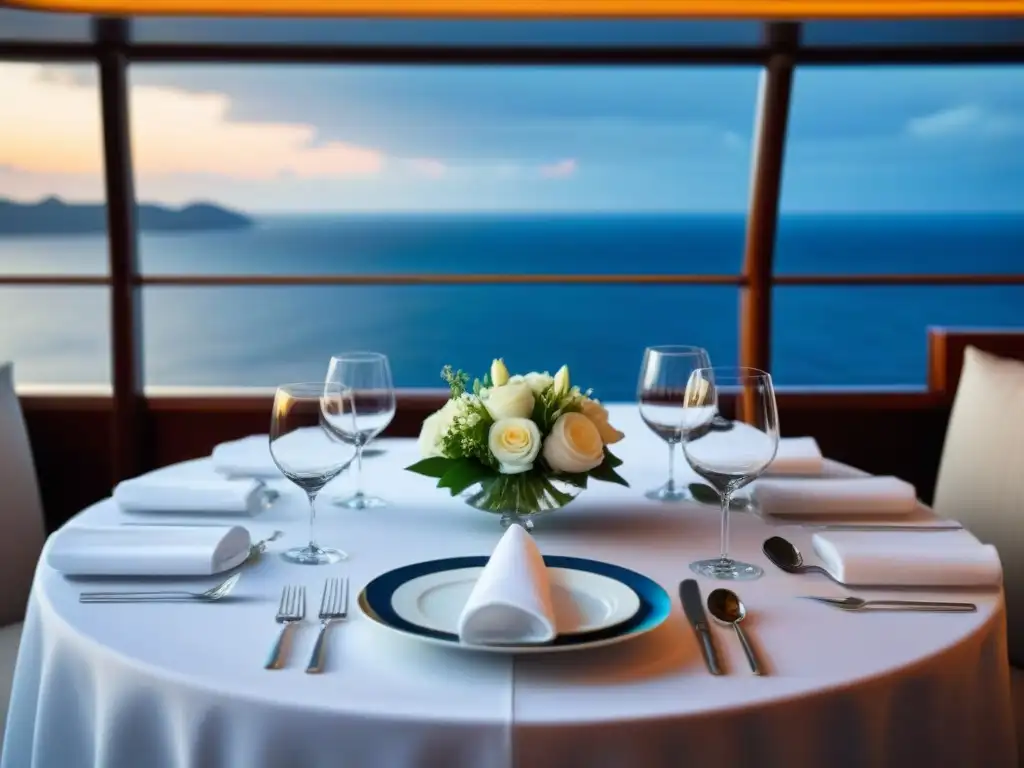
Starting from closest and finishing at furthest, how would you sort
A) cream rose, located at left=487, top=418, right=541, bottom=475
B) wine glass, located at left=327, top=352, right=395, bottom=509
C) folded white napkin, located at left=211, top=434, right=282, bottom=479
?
cream rose, located at left=487, top=418, right=541, bottom=475
wine glass, located at left=327, top=352, right=395, bottom=509
folded white napkin, located at left=211, top=434, right=282, bottom=479

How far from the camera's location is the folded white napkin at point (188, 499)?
1.62 metres

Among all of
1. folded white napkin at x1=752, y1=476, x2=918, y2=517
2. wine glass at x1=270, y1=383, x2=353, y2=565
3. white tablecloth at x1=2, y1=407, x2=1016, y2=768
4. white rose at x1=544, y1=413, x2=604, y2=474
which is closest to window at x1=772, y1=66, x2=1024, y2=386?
folded white napkin at x1=752, y1=476, x2=918, y2=517

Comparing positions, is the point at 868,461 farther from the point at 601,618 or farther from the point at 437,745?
Answer: the point at 437,745

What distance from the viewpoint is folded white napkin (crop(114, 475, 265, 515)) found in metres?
1.62

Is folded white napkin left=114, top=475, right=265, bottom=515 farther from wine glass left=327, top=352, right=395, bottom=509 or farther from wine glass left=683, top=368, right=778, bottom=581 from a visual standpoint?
wine glass left=683, top=368, right=778, bottom=581

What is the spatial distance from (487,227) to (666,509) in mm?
20422

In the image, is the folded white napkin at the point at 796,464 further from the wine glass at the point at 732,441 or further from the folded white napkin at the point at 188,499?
the folded white napkin at the point at 188,499

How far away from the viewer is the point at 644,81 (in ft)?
68.9

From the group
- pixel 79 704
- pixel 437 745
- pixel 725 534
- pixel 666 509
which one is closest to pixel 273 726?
pixel 437 745

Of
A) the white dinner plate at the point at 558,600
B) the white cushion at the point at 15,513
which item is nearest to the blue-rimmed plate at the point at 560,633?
the white dinner plate at the point at 558,600

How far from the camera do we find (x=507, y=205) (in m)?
20.5

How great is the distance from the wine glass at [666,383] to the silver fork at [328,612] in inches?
22.9

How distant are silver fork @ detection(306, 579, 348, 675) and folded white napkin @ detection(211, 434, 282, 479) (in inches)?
22.7

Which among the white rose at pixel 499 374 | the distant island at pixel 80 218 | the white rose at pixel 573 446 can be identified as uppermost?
the distant island at pixel 80 218
